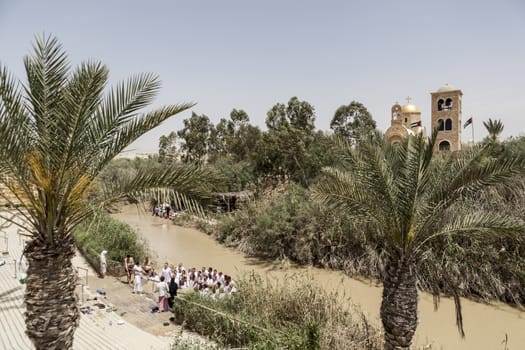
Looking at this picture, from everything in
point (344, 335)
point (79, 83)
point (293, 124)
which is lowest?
point (344, 335)

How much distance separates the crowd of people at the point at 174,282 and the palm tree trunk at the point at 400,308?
4801 millimetres

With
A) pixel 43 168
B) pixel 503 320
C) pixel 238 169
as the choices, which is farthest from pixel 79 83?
pixel 238 169

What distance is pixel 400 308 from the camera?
23.4ft

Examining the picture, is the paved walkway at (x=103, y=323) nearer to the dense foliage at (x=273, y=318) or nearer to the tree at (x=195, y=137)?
the dense foliage at (x=273, y=318)

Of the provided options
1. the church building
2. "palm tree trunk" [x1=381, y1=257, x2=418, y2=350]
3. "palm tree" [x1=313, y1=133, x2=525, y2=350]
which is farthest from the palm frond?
the church building

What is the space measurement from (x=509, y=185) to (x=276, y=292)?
11381 millimetres

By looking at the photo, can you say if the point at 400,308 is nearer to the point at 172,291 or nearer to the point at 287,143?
the point at 172,291

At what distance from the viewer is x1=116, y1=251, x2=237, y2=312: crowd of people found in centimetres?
1055

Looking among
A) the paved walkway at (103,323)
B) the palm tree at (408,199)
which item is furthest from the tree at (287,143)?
the palm tree at (408,199)

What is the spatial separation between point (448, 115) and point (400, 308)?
91.8 ft

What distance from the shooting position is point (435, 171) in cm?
819

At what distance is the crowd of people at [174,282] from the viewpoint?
10.5 metres

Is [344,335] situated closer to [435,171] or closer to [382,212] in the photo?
[382,212]

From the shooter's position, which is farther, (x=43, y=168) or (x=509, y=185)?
(x=509, y=185)
